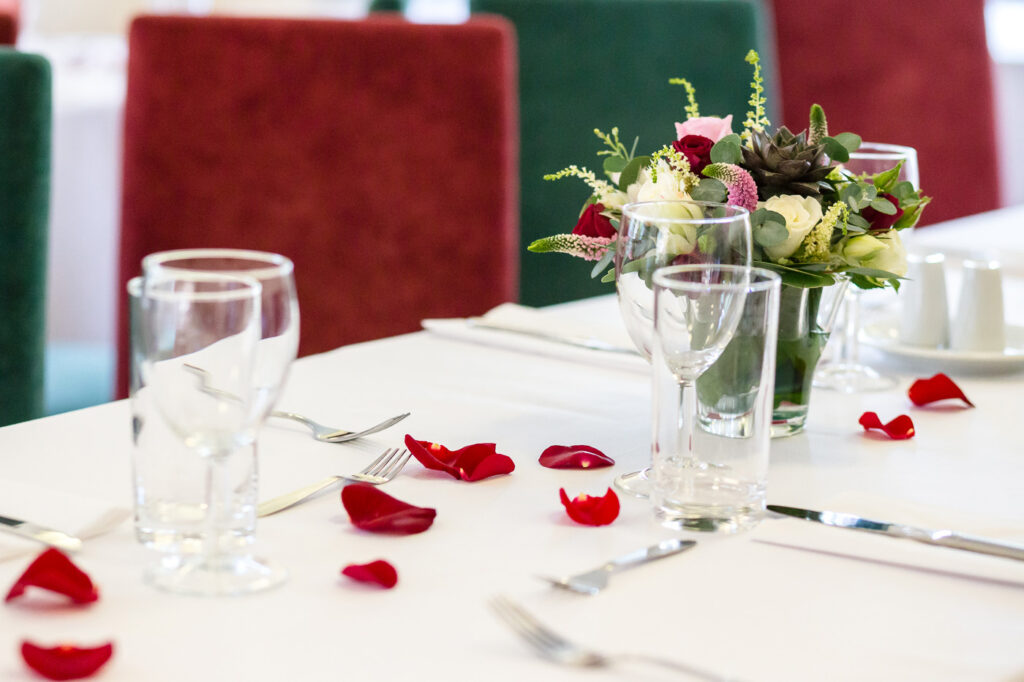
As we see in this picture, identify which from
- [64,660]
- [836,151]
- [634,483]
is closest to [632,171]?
[836,151]

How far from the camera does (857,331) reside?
1.26m

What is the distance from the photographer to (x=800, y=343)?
1.03 meters

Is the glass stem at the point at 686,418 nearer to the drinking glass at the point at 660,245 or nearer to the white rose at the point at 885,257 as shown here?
the drinking glass at the point at 660,245

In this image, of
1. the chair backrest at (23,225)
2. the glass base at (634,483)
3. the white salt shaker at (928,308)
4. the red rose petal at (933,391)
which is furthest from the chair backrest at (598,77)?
the glass base at (634,483)

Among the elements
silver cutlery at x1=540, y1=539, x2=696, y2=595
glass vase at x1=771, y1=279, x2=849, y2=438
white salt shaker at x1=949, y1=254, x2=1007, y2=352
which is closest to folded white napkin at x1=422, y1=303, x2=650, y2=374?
glass vase at x1=771, y1=279, x2=849, y2=438

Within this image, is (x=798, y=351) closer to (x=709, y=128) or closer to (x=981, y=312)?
(x=709, y=128)

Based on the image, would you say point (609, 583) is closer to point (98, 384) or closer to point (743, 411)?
point (743, 411)

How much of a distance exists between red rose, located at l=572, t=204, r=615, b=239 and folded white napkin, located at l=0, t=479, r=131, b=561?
0.45m

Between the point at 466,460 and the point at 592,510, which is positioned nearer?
the point at 592,510

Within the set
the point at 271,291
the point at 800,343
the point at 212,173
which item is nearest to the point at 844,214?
the point at 800,343

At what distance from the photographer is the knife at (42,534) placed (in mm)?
737

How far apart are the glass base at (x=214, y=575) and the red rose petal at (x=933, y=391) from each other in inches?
26.0

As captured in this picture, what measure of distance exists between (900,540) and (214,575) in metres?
0.43

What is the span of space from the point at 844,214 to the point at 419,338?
21.4 inches
